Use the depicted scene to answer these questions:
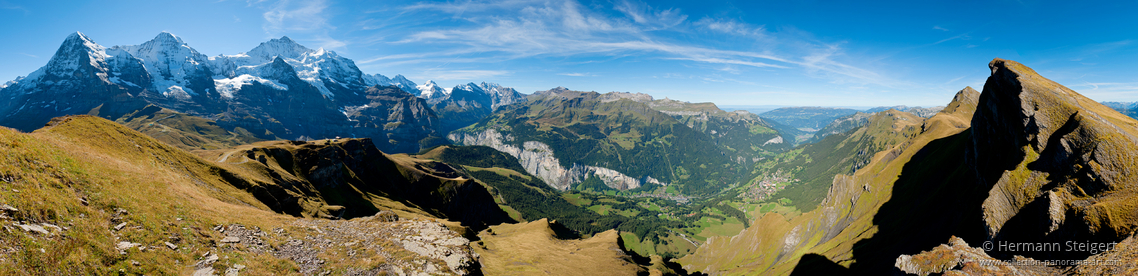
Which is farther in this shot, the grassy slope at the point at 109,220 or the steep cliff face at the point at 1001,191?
the steep cliff face at the point at 1001,191

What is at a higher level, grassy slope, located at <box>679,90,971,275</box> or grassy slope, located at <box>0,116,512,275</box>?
grassy slope, located at <box>0,116,512,275</box>

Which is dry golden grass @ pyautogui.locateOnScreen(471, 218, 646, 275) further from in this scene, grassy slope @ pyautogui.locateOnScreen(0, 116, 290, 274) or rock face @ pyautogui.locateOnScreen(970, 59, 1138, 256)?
rock face @ pyautogui.locateOnScreen(970, 59, 1138, 256)

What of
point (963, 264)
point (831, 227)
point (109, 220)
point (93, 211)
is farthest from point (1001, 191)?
point (93, 211)

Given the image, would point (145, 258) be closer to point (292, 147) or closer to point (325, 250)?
point (325, 250)

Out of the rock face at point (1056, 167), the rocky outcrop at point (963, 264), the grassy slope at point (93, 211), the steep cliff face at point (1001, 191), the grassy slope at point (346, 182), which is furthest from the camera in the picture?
the grassy slope at point (346, 182)

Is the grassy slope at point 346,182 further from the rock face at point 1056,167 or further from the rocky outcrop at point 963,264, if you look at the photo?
the rock face at point 1056,167

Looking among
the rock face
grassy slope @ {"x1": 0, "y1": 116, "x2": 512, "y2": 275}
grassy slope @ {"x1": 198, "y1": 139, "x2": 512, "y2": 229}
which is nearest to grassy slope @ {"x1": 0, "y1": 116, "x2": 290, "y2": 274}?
grassy slope @ {"x1": 0, "y1": 116, "x2": 512, "y2": 275}

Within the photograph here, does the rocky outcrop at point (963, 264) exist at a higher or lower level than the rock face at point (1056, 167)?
lower

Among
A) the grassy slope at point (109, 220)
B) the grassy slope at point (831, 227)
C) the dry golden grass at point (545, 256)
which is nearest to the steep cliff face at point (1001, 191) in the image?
the grassy slope at point (831, 227)

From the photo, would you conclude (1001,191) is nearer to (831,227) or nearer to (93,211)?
(831,227)
